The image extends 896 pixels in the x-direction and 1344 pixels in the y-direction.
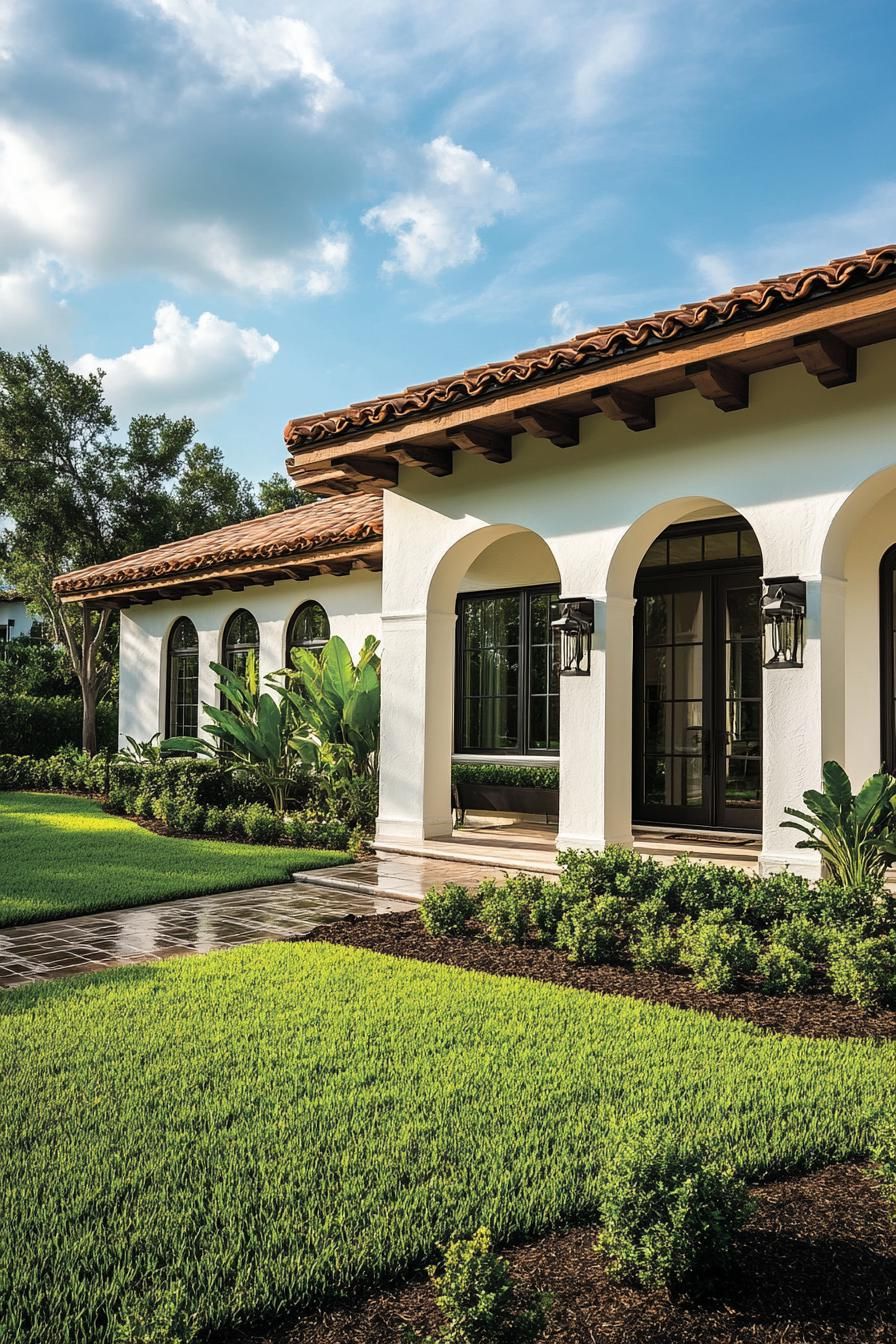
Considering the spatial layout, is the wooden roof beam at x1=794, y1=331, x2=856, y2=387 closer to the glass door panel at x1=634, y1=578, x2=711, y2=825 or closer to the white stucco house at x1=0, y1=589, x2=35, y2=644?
the glass door panel at x1=634, y1=578, x2=711, y2=825

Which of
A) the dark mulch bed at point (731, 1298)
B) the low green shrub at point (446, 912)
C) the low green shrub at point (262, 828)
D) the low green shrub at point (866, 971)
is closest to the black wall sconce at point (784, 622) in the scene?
the low green shrub at point (866, 971)

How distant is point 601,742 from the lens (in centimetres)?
842

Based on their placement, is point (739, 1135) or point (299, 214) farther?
point (299, 214)

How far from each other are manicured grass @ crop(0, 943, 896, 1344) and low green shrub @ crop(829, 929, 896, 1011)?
1.89 ft

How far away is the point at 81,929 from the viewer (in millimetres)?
6531

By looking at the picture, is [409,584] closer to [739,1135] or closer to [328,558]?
[328,558]

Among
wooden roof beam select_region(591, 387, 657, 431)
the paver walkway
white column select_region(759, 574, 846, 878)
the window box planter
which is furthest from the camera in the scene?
the window box planter

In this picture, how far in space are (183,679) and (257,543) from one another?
4.11 metres

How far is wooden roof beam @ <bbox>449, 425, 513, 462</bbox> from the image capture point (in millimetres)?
8727

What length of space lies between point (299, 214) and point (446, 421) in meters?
5.68

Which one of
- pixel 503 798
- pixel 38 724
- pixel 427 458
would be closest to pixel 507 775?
pixel 503 798

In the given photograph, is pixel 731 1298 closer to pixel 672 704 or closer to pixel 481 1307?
pixel 481 1307

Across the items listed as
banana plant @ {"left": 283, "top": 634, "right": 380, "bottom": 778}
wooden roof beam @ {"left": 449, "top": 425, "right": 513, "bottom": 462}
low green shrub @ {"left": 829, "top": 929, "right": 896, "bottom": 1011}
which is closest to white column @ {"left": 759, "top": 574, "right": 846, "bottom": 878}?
low green shrub @ {"left": 829, "top": 929, "right": 896, "bottom": 1011}

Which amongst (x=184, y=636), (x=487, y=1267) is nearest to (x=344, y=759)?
(x=184, y=636)
